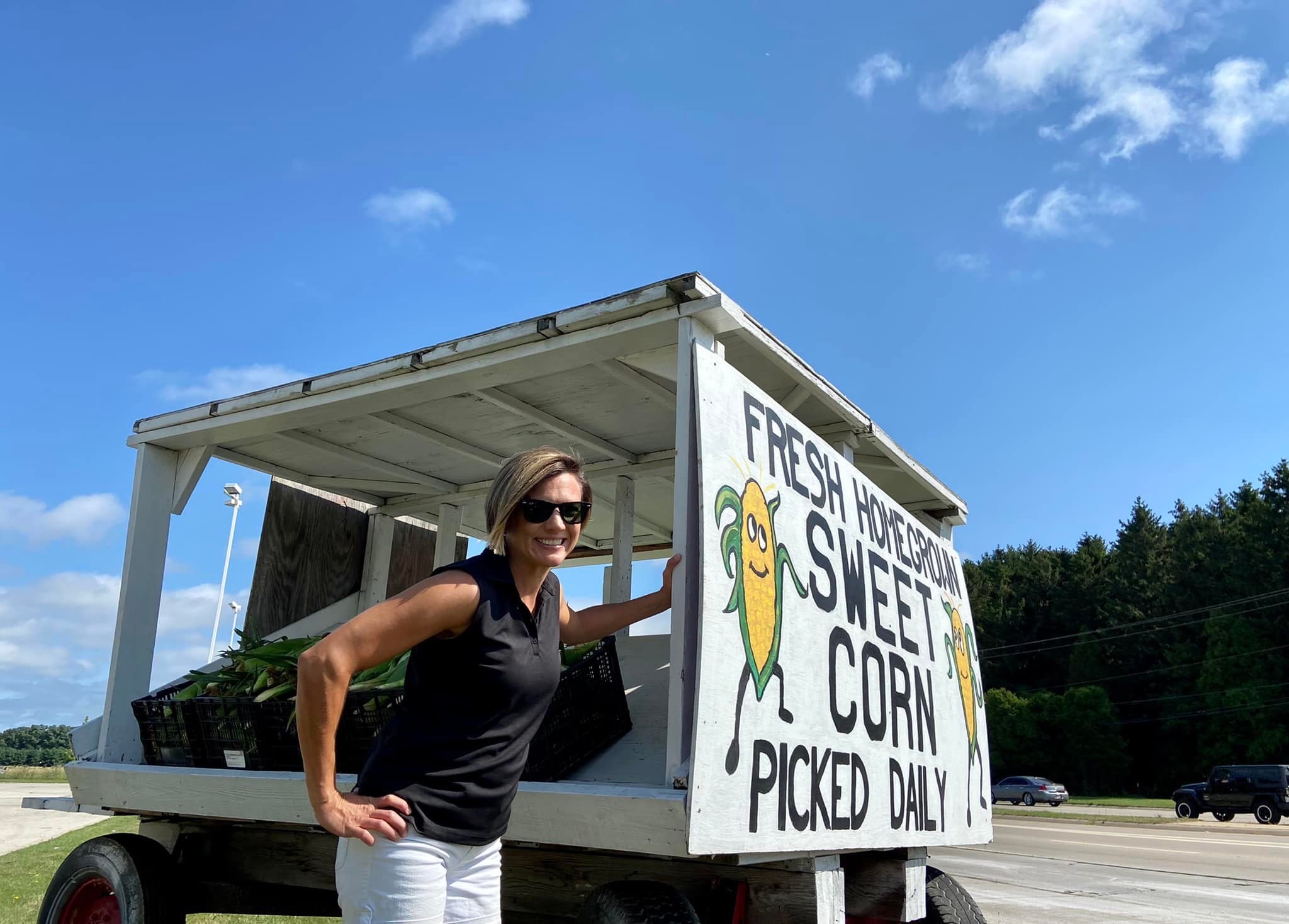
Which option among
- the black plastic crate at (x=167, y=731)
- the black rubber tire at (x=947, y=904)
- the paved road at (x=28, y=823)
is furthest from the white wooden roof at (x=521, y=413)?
the paved road at (x=28, y=823)

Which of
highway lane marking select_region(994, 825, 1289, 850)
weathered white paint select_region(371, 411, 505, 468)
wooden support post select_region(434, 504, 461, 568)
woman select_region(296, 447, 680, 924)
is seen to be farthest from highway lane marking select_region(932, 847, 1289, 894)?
woman select_region(296, 447, 680, 924)

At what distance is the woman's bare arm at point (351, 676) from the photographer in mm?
2119

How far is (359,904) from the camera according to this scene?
7.18 feet

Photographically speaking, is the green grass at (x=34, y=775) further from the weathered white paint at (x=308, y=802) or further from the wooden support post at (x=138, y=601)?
the weathered white paint at (x=308, y=802)

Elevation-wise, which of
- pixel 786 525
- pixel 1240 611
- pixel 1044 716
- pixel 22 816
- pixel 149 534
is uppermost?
pixel 1240 611

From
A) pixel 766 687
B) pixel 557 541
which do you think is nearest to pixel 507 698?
pixel 557 541

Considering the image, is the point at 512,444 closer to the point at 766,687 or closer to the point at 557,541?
the point at 766,687

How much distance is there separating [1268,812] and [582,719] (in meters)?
30.1

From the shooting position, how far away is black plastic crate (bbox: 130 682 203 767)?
15.9ft

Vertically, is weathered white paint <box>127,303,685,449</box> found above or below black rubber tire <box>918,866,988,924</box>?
above

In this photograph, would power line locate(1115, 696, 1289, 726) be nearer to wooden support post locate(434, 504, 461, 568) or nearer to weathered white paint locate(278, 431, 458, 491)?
wooden support post locate(434, 504, 461, 568)

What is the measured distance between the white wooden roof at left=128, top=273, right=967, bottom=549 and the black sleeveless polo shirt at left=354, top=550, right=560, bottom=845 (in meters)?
1.58

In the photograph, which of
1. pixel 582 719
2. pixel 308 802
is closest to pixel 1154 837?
pixel 582 719

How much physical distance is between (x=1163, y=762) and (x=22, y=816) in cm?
4881
